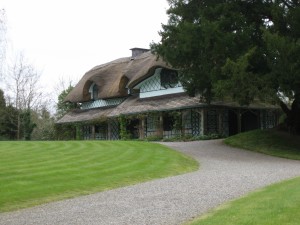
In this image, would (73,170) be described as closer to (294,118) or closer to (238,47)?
(238,47)

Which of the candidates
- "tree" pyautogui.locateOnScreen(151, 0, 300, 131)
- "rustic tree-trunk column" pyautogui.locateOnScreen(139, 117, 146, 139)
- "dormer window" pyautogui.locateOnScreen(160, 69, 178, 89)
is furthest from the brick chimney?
"tree" pyautogui.locateOnScreen(151, 0, 300, 131)

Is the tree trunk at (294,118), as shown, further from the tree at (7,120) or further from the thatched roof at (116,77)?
the tree at (7,120)

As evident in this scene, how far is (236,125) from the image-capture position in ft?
106

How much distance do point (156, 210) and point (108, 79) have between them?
1307 inches

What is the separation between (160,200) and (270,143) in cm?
1466

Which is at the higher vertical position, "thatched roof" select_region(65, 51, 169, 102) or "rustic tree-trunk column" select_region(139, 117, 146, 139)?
"thatched roof" select_region(65, 51, 169, 102)

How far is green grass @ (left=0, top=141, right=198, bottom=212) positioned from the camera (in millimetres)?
10133

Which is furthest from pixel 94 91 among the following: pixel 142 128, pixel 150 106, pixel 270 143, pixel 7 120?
pixel 270 143

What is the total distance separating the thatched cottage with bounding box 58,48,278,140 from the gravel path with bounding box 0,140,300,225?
44.7 feet

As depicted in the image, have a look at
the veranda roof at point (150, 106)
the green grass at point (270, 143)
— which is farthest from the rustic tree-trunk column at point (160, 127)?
the green grass at point (270, 143)

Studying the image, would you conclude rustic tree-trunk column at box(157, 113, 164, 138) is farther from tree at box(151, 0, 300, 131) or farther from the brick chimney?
the brick chimney

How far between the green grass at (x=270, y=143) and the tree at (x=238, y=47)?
263 centimetres

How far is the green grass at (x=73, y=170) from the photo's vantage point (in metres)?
10.1

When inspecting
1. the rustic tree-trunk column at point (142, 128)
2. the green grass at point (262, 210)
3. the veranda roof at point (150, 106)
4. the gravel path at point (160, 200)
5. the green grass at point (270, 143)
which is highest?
the veranda roof at point (150, 106)
